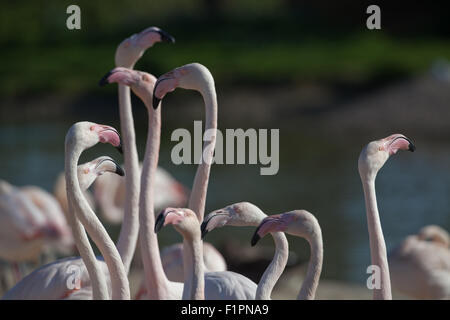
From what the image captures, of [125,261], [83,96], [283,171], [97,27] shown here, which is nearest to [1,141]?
[83,96]

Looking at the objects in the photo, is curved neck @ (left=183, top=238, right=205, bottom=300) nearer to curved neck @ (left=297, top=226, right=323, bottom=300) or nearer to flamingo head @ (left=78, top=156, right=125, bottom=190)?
curved neck @ (left=297, top=226, right=323, bottom=300)

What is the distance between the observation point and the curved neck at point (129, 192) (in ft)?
16.2

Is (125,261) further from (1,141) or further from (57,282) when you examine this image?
(1,141)

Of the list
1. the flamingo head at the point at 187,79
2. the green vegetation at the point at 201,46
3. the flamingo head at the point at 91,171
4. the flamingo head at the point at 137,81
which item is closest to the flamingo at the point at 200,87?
the flamingo head at the point at 187,79

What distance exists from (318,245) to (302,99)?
1975cm

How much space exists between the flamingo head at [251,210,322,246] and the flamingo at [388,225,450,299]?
2.64 metres

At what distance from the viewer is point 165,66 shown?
79.4ft

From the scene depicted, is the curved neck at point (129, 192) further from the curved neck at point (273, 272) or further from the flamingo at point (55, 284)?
the curved neck at point (273, 272)

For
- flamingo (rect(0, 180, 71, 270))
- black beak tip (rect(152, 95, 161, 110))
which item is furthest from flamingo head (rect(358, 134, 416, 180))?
flamingo (rect(0, 180, 71, 270))

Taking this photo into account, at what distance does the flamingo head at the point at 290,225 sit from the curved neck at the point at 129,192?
3.84 feet

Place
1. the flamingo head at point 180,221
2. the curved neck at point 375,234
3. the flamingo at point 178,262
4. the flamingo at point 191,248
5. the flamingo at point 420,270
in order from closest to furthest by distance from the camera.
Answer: the flamingo head at point 180,221 < the flamingo at point 191,248 < the curved neck at point 375,234 < the flamingo at point 178,262 < the flamingo at point 420,270

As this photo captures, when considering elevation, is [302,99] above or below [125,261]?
above

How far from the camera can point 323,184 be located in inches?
602

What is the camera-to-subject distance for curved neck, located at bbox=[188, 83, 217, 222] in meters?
4.48
